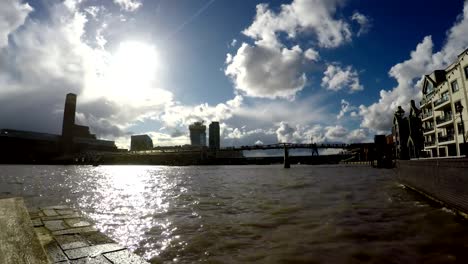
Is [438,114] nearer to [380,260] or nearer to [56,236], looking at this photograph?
[380,260]

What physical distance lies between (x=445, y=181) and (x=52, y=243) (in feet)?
Answer: 49.1

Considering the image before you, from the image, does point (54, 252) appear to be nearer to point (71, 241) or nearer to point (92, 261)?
point (71, 241)

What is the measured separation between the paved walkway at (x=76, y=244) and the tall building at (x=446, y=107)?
40077mm

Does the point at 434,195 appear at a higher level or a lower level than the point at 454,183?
lower

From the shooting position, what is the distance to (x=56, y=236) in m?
6.65

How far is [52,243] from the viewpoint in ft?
19.9

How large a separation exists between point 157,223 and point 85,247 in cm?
480

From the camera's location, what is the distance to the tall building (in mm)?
40688

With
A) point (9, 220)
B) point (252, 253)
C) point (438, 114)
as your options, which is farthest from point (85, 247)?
point (438, 114)

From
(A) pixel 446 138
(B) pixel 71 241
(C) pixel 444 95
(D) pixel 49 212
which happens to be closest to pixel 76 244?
(B) pixel 71 241

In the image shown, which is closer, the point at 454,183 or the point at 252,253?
the point at 252,253

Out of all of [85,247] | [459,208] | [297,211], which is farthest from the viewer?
[297,211]

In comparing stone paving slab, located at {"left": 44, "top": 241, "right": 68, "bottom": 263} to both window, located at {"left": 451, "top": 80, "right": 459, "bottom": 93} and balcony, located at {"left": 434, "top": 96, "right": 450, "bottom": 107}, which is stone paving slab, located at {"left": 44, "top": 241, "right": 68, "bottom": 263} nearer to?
window, located at {"left": 451, "top": 80, "right": 459, "bottom": 93}

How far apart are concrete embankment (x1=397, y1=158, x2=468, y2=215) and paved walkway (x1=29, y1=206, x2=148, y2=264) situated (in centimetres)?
1121
